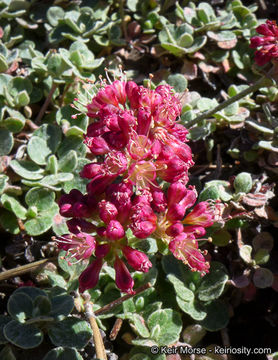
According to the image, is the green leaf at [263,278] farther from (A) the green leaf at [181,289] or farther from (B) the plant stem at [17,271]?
(B) the plant stem at [17,271]

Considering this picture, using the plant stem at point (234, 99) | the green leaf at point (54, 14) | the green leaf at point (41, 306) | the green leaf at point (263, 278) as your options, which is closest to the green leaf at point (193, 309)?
the green leaf at point (263, 278)

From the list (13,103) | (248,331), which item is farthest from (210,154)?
Answer: (13,103)

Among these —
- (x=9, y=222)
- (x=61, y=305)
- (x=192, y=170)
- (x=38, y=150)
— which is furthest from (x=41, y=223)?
(x=192, y=170)

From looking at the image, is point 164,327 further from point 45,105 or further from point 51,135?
point 45,105

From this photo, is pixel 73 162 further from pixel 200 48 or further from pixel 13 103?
pixel 200 48

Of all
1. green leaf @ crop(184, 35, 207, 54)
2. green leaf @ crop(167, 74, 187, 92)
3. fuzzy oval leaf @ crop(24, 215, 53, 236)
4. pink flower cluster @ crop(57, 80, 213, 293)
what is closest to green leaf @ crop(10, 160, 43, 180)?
fuzzy oval leaf @ crop(24, 215, 53, 236)

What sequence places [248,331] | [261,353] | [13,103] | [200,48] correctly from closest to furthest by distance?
[261,353] → [248,331] → [13,103] → [200,48]
